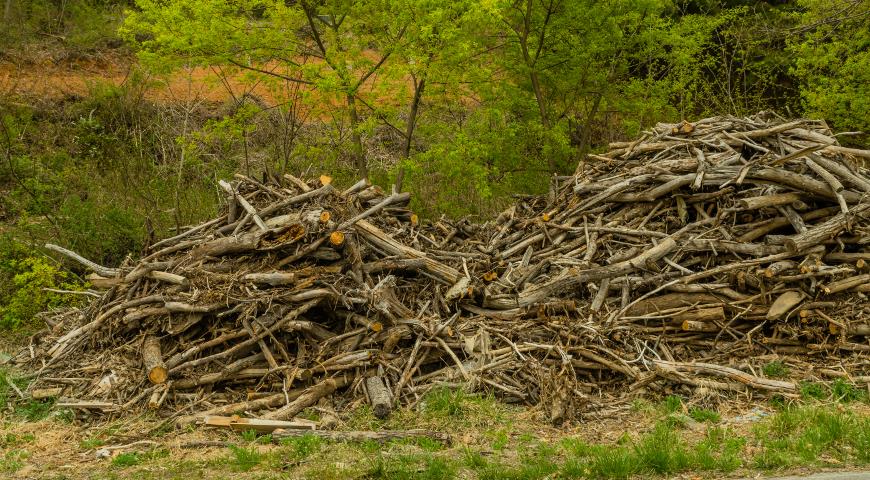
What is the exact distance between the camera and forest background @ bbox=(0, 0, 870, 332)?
1354cm

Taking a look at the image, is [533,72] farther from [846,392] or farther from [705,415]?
[705,415]

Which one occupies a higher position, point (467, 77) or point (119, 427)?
point (467, 77)

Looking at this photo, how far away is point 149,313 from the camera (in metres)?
7.88

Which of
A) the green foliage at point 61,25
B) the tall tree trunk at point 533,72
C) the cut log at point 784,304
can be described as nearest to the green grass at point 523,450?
the cut log at point 784,304

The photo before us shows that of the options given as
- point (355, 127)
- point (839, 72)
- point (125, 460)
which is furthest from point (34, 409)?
point (839, 72)

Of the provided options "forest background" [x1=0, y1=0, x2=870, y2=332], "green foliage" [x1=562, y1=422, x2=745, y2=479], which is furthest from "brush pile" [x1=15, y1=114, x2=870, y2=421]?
"forest background" [x1=0, y1=0, x2=870, y2=332]

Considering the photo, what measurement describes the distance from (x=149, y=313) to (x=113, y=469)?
1.97 m

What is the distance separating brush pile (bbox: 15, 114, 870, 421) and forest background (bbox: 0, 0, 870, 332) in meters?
2.65

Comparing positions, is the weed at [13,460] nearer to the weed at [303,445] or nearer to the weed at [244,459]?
the weed at [244,459]

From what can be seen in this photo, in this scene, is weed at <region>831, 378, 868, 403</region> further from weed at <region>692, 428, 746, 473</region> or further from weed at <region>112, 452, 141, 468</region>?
weed at <region>112, 452, 141, 468</region>

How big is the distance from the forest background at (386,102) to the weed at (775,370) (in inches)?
192

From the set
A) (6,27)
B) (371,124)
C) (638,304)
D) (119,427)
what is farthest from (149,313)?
(6,27)

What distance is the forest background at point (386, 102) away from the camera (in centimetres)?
1354

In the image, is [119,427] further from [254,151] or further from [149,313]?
[254,151]
